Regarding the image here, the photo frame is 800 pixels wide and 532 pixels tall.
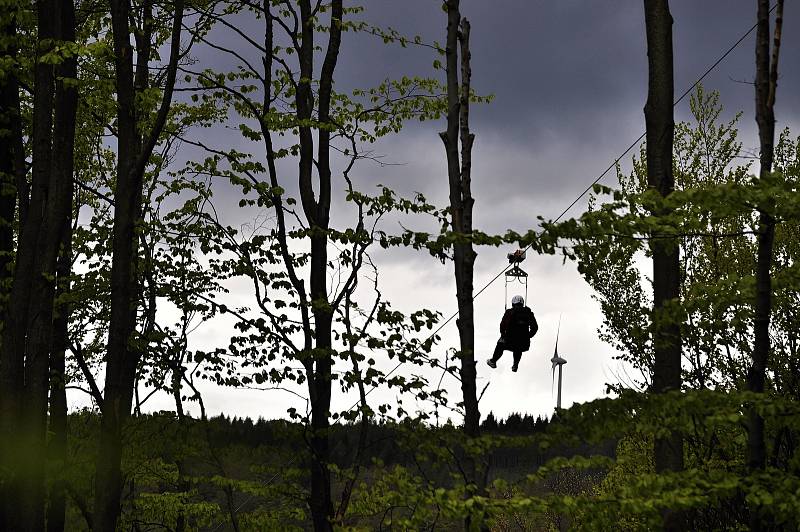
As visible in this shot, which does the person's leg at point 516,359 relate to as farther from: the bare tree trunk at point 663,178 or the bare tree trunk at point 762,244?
the bare tree trunk at point 762,244

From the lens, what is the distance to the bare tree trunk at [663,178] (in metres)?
8.90

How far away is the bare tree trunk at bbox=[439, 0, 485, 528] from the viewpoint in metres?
9.50

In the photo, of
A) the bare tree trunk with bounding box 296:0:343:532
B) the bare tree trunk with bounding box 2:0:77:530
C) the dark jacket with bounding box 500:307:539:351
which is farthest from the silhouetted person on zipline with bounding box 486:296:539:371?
the bare tree trunk with bounding box 2:0:77:530

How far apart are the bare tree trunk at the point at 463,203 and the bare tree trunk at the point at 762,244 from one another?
269 centimetres

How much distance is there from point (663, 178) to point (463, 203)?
7.29 ft

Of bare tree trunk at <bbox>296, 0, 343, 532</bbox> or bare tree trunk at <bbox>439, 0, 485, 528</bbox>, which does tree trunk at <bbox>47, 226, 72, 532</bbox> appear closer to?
bare tree trunk at <bbox>296, 0, 343, 532</bbox>

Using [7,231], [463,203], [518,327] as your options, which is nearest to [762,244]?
[463,203]

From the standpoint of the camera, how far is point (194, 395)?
12.9m

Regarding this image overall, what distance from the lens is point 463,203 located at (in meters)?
9.97

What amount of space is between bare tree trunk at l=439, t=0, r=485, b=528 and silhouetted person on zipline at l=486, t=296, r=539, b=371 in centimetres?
613

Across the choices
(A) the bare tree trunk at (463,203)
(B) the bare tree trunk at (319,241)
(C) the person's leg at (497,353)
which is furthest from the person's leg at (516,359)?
(A) the bare tree trunk at (463,203)

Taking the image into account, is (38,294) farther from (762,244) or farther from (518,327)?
(762,244)

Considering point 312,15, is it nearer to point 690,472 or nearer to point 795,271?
point 795,271

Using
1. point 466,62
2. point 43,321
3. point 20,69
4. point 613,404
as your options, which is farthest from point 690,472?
point 20,69
